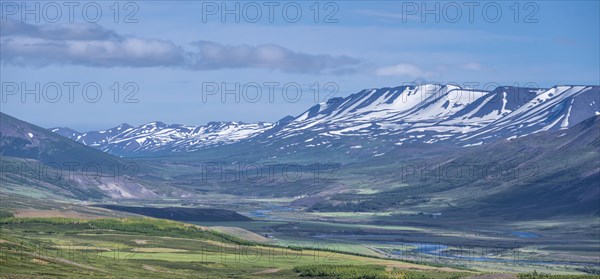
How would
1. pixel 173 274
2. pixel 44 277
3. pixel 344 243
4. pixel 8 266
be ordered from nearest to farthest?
pixel 44 277 → pixel 8 266 → pixel 173 274 → pixel 344 243

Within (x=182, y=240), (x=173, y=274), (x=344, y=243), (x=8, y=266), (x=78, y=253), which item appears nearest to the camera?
(x=8, y=266)

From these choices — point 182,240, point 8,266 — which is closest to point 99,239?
point 182,240

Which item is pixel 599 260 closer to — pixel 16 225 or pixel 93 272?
pixel 16 225

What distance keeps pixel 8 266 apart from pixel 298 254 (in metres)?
49.4

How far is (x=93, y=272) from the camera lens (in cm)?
10250

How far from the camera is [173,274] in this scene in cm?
11038

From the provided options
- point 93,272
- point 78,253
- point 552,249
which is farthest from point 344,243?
point 93,272

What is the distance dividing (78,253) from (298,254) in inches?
1106

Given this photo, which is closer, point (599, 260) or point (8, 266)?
point (8, 266)

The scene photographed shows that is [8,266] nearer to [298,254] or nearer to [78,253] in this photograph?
[78,253]

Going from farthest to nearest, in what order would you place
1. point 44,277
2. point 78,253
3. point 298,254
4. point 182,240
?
point 182,240, point 298,254, point 78,253, point 44,277

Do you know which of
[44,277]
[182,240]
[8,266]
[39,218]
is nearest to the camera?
[44,277]

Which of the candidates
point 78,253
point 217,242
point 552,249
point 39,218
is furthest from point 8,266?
point 552,249

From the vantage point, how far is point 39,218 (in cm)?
16775
